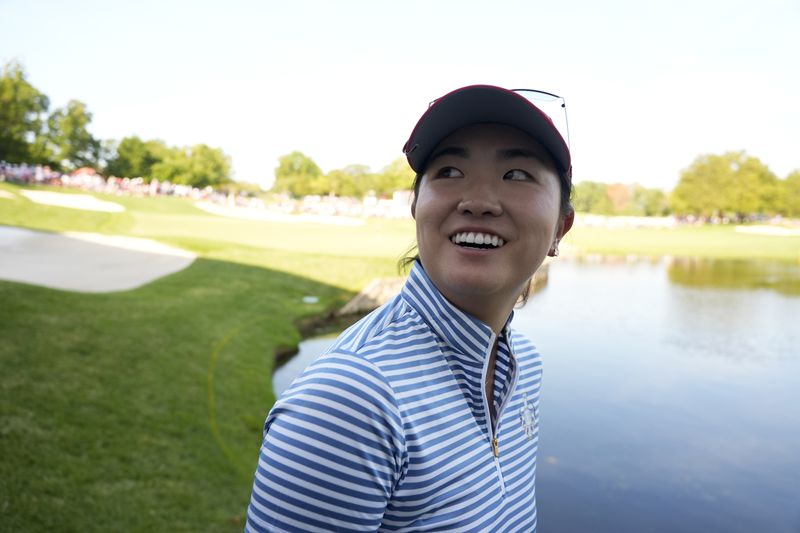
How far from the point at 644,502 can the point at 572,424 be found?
1.74 metres

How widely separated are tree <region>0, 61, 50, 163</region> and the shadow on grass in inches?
802

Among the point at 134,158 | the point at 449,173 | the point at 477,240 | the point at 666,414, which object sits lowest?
the point at 666,414

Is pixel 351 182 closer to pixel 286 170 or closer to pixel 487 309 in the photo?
pixel 286 170

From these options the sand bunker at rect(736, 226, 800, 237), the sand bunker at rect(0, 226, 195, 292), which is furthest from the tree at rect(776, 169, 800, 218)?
the sand bunker at rect(0, 226, 195, 292)

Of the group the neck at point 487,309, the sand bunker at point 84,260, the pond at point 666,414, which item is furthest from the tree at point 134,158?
the neck at point 487,309

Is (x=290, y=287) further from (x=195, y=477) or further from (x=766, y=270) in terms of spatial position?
(x=766, y=270)

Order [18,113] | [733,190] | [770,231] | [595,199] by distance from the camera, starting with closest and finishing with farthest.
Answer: [18,113]
[770,231]
[733,190]
[595,199]

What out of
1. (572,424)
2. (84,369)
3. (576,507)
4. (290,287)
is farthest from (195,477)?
(290,287)

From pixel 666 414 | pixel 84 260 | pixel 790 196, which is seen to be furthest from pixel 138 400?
pixel 790 196

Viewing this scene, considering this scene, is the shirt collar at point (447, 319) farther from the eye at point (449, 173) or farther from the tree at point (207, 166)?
the tree at point (207, 166)

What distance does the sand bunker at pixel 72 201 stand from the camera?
79.7 feet

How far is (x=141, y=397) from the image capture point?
236 inches

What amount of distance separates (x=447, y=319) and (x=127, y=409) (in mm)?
5368

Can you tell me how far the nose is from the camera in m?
1.32
